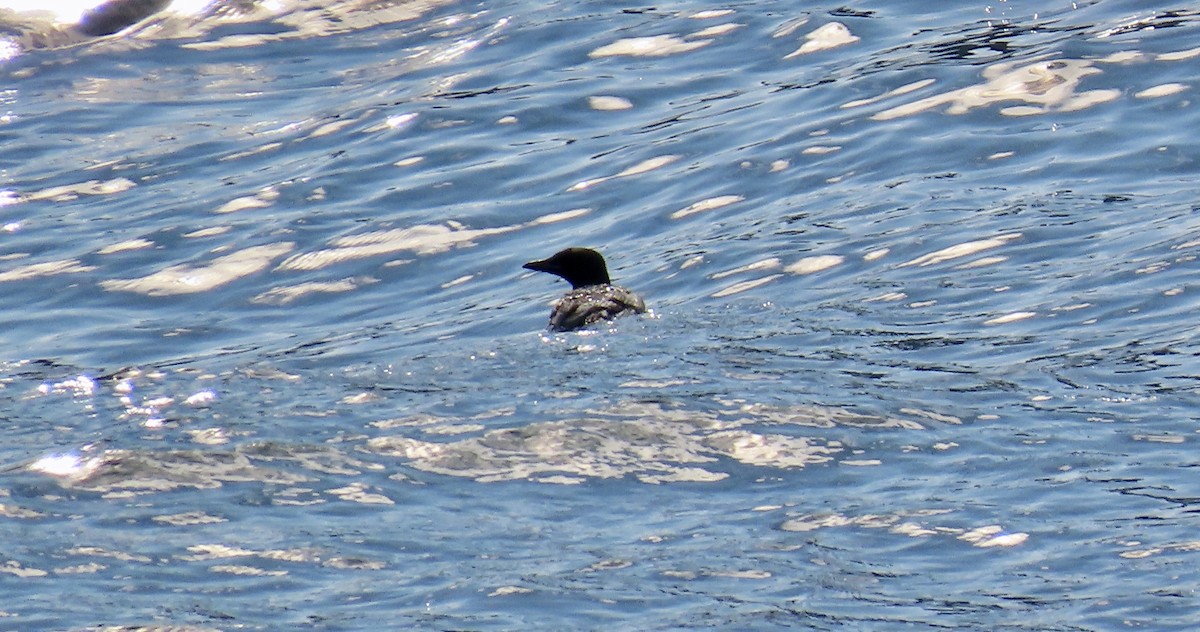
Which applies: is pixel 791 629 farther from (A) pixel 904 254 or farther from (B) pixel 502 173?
(B) pixel 502 173

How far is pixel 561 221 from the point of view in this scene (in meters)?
13.3

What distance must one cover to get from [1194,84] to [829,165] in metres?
2.74

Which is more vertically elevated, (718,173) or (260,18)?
(260,18)

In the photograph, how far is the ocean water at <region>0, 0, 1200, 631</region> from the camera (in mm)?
6805

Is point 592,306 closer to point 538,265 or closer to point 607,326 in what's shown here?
point 607,326

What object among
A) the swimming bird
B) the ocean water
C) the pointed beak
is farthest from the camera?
the pointed beak

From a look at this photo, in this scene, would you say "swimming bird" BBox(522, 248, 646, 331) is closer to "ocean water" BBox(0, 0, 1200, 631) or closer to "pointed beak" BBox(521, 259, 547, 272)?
"ocean water" BBox(0, 0, 1200, 631)

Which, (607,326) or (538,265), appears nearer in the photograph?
(607,326)

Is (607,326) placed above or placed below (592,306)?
below

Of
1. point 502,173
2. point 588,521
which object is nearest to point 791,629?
point 588,521

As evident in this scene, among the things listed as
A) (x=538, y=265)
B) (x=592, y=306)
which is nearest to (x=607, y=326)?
(x=592, y=306)

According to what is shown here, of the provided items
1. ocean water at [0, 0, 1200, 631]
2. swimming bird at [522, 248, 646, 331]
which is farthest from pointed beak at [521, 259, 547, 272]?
swimming bird at [522, 248, 646, 331]

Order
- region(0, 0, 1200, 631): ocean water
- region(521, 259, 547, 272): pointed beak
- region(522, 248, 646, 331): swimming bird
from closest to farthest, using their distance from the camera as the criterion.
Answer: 1. region(0, 0, 1200, 631): ocean water
2. region(522, 248, 646, 331): swimming bird
3. region(521, 259, 547, 272): pointed beak

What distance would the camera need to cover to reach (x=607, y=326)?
1034cm
